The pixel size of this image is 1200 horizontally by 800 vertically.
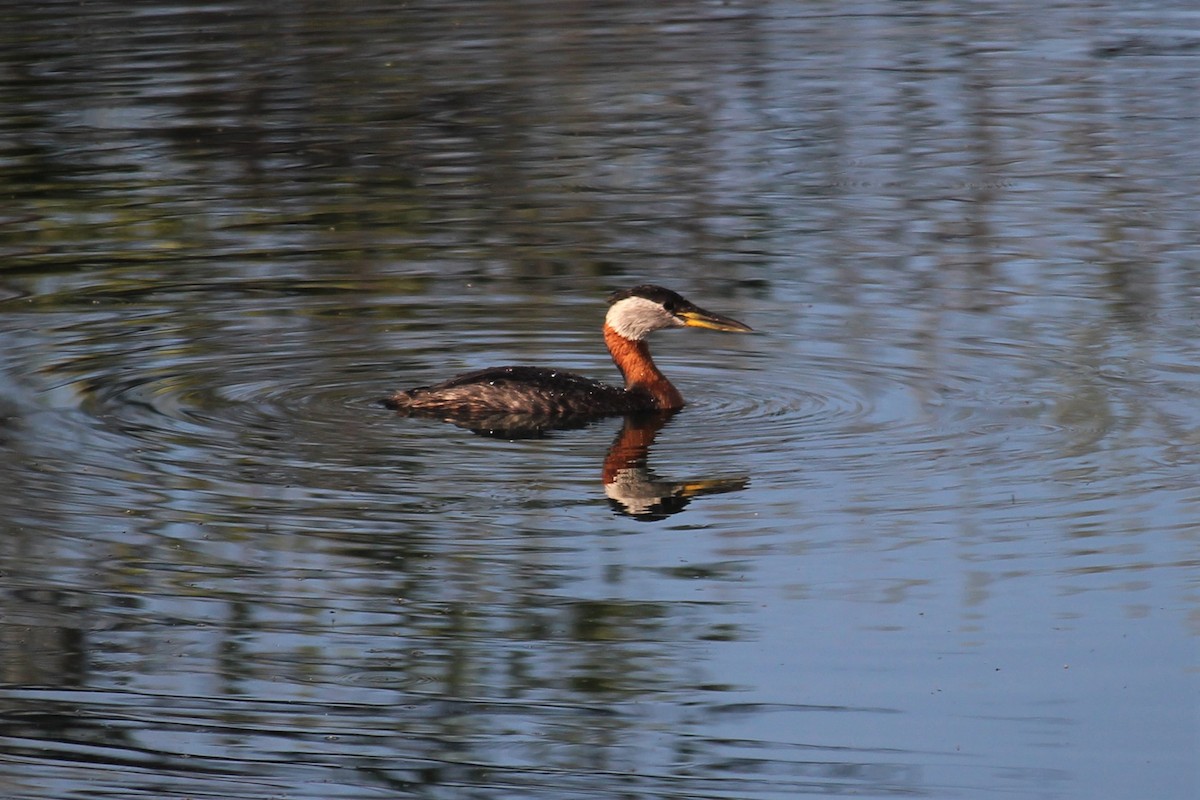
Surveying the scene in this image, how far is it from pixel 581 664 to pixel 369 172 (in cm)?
1027

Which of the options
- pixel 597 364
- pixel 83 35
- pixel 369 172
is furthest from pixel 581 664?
pixel 83 35

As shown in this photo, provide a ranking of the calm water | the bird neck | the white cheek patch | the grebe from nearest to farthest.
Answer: the calm water, the grebe, the bird neck, the white cheek patch

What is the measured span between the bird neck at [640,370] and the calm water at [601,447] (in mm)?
216

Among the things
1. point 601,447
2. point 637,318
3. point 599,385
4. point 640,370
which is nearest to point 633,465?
point 601,447

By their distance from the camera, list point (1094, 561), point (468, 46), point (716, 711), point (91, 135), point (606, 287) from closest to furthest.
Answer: point (716, 711) < point (1094, 561) < point (606, 287) < point (91, 135) < point (468, 46)

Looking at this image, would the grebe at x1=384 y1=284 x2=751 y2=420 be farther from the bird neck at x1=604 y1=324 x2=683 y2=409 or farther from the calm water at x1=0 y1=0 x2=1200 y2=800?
the calm water at x1=0 y1=0 x2=1200 y2=800

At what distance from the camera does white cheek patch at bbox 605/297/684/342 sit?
11.0m

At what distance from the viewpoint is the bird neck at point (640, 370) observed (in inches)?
416

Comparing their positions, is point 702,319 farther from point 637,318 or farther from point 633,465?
point 633,465

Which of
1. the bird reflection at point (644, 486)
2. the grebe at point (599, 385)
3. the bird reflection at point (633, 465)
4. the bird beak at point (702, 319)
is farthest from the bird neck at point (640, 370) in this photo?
the bird reflection at point (644, 486)

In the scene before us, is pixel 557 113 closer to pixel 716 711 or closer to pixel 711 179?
pixel 711 179

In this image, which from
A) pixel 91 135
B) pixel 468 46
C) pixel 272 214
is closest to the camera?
pixel 272 214

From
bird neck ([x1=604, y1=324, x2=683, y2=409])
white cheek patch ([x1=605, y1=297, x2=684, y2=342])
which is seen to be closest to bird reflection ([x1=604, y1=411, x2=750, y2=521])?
bird neck ([x1=604, y1=324, x2=683, y2=409])

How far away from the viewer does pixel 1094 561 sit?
7633mm
